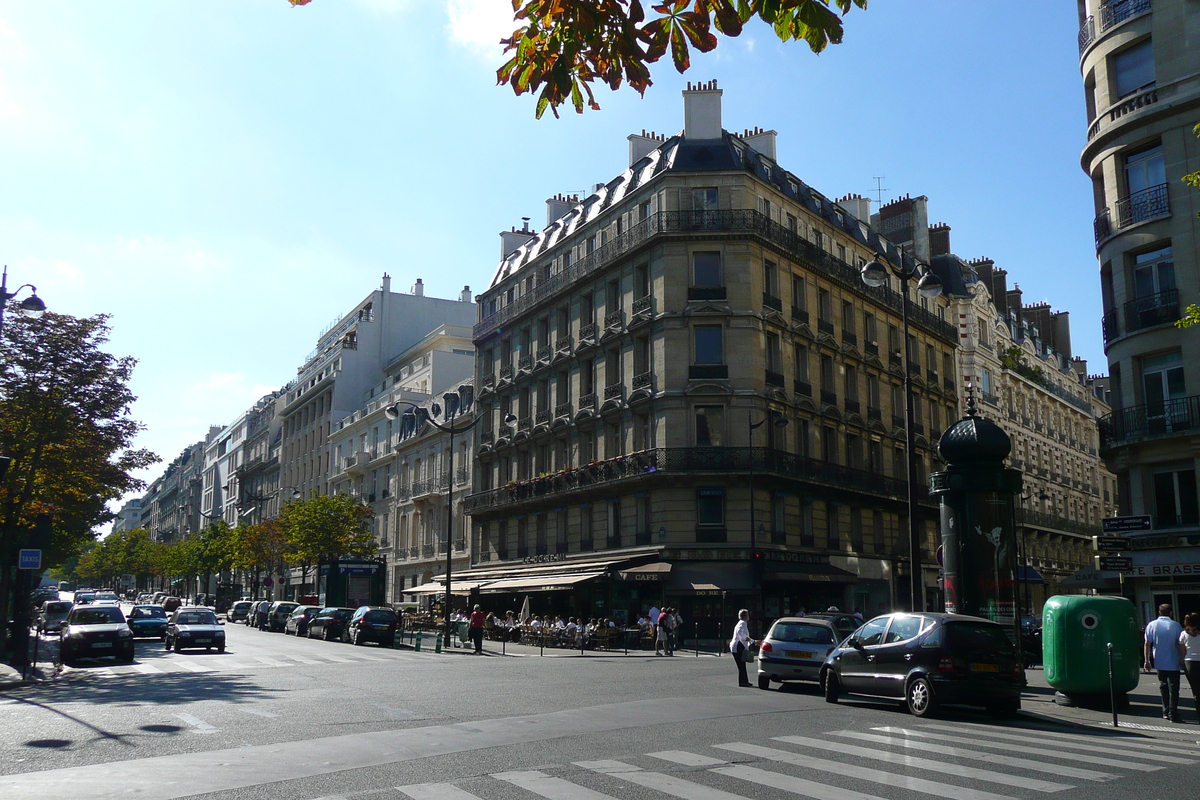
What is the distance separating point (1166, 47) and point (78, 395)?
100 ft

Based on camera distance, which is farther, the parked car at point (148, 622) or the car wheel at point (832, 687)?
the parked car at point (148, 622)

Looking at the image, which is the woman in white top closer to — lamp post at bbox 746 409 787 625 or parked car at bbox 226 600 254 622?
lamp post at bbox 746 409 787 625

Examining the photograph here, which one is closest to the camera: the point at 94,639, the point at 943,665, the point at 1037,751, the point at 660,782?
the point at 660,782

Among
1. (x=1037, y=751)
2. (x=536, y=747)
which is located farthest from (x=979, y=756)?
(x=536, y=747)

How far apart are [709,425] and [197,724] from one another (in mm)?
26957

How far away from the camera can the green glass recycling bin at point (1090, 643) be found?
14789 millimetres

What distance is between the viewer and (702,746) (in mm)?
10992

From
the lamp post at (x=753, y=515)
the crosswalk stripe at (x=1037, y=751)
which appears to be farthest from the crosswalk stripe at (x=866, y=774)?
the lamp post at (x=753, y=515)

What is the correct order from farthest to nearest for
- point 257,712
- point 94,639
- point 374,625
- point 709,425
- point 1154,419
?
1. point 709,425
2. point 374,625
3. point 94,639
4. point 1154,419
5. point 257,712

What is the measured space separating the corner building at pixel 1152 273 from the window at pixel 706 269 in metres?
14.6

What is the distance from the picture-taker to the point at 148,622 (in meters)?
39.2

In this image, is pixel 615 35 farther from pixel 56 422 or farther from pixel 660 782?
pixel 56 422

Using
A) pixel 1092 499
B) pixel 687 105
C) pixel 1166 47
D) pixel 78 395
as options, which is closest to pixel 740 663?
pixel 1166 47

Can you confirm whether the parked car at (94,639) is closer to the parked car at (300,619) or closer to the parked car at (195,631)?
the parked car at (195,631)
